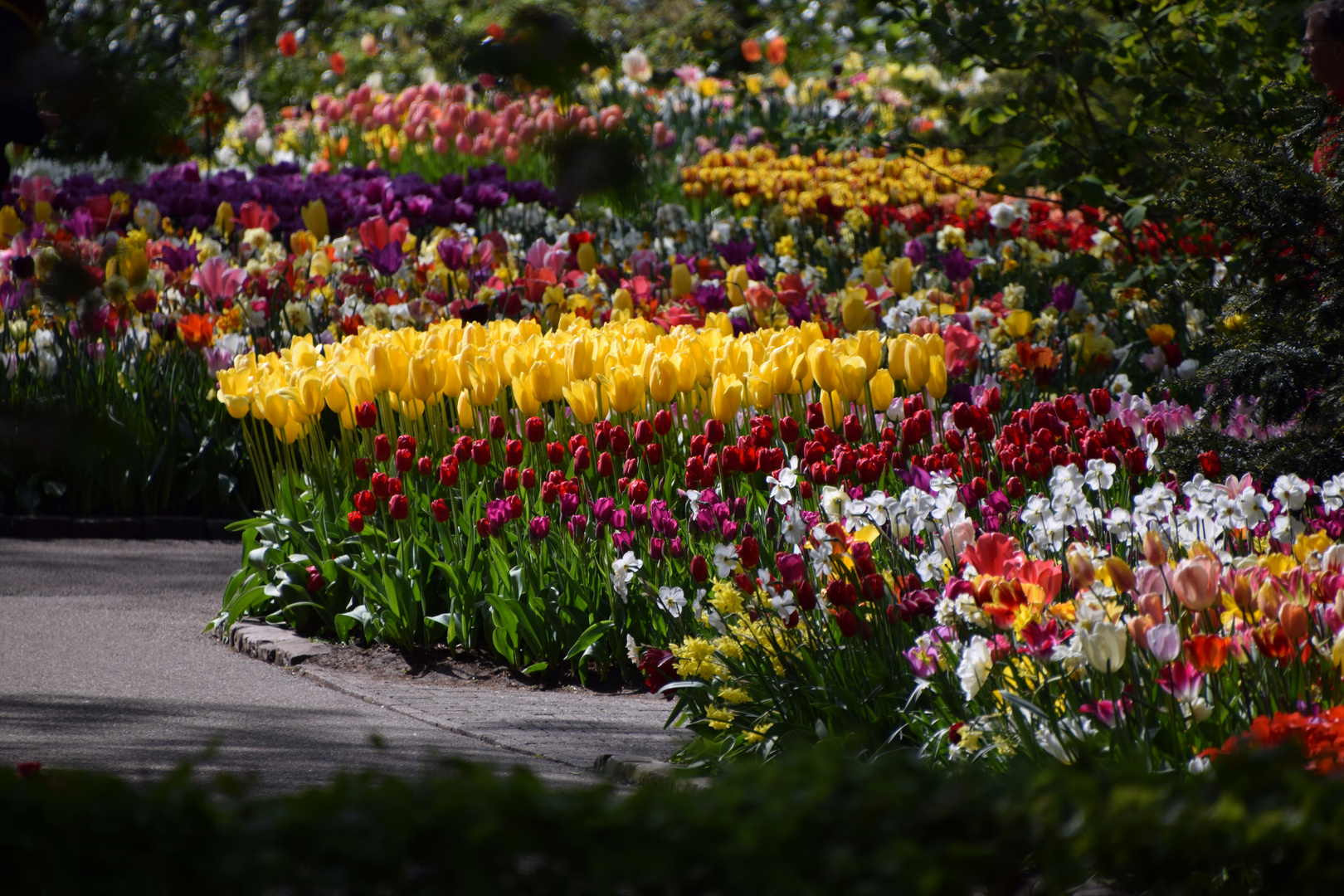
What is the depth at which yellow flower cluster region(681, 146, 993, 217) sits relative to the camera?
35.7ft

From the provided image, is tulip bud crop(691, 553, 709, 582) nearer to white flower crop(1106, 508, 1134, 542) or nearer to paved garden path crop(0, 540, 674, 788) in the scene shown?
paved garden path crop(0, 540, 674, 788)

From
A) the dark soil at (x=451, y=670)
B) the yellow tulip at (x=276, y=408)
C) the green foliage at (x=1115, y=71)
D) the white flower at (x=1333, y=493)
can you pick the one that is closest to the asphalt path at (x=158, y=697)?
the dark soil at (x=451, y=670)

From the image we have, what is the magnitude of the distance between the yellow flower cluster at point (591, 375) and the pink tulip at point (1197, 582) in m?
2.14

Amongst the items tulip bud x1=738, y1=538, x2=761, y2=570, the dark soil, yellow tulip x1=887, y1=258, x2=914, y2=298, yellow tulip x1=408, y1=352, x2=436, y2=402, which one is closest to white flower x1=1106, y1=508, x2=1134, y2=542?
tulip bud x1=738, y1=538, x2=761, y2=570

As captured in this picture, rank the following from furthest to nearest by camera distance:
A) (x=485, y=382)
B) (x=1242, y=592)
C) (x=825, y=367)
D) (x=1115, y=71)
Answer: (x=1115, y=71), (x=485, y=382), (x=825, y=367), (x=1242, y=592)

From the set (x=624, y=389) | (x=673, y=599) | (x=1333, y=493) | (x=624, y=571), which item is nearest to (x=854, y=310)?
(x=624, y=389)

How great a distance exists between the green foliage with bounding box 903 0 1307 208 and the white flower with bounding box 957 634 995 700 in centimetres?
400

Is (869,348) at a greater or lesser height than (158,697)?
greater

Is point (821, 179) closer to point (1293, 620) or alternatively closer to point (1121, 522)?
point (1121, 522)

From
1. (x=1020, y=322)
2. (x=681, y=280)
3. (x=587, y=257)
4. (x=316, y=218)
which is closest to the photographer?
(x=1020, y=322)

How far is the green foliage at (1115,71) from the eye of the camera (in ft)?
21.1

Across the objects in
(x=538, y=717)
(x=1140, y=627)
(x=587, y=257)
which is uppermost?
(x=587, y=257)

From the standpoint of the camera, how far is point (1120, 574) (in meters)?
2.82

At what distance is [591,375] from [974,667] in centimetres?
259
